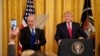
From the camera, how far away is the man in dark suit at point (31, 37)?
10.2 ft

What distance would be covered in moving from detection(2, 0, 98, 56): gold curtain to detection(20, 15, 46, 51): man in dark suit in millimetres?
1721

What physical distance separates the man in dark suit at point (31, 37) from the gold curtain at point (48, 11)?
5.64ft

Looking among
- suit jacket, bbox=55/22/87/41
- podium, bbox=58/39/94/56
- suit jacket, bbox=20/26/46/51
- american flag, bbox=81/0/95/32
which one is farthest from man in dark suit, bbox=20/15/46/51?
american flag, bbox=81/0/95/32

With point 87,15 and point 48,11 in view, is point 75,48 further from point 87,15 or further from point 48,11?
point 87,15

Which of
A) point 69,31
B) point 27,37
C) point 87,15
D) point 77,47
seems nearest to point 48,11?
point 87,15

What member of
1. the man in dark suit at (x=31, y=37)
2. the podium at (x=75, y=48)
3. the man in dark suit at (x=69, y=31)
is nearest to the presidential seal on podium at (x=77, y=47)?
the podium at (x=75, y=48)

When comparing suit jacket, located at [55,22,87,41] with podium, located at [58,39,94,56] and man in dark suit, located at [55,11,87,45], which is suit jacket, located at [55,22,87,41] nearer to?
man in dark suit, located at [55,11,87,45]

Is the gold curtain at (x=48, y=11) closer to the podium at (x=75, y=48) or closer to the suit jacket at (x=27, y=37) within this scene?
the suit jacket at (x=27, y=37)

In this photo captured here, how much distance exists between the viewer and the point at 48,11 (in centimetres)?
521

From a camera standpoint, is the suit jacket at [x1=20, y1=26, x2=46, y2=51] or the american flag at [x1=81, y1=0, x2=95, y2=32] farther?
the american flag at [x1=81, y1=0, x2=95, y2=32]

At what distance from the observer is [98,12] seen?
539cm

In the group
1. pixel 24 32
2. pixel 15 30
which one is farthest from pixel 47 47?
pixel 15 30

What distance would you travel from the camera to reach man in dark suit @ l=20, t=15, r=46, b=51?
3.11 metres

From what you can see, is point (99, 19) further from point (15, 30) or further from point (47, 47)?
point (15, 30)
